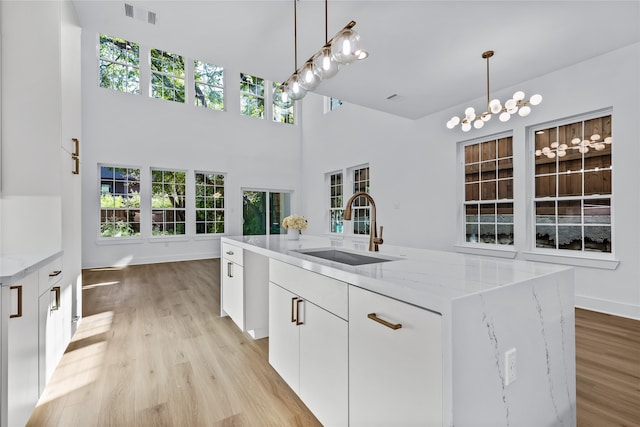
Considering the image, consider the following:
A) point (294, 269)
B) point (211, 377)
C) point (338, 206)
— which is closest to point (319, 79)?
point (294, 269)

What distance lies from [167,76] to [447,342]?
810 centimetres

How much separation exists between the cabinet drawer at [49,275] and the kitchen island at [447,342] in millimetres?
1491

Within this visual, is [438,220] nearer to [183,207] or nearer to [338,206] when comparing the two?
[338,206]

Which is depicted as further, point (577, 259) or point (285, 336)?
point (577, 259)

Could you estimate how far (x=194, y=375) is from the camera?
1939 mm

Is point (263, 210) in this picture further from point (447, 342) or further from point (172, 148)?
point (447, 342)

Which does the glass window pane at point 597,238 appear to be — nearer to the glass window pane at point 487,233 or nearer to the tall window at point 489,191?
the tall window at point 489,191

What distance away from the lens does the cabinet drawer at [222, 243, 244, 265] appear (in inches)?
98.6

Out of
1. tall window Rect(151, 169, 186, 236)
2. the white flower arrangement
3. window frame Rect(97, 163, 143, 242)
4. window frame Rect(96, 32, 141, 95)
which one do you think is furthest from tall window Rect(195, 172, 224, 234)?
the white flower arrangement

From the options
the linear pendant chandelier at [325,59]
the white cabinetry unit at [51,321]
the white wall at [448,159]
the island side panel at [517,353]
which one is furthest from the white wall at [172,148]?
the island side panel at [517,353]

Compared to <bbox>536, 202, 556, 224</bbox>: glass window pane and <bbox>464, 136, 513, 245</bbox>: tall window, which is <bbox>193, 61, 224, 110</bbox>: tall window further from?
<bbox>536, 202, 556, 224</bbox>: glass window pane

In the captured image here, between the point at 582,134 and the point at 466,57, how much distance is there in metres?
1.68

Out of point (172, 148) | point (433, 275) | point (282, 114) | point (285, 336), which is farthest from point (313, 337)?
point (282, 114)

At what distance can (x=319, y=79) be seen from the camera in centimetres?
243
